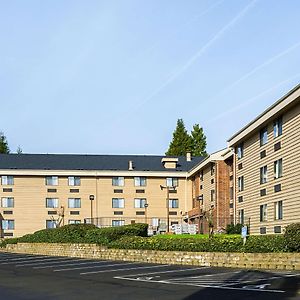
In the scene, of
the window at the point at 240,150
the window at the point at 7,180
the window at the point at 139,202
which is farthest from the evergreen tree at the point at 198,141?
the window at the point at 240,150

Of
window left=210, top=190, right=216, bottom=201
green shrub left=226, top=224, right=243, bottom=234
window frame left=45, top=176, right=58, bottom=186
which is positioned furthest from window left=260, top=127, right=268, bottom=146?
window frame left=45, top=176, right=58, bottom=186

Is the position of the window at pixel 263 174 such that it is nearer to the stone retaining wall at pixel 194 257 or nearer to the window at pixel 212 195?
the stone retaining wall at pixel 194 257

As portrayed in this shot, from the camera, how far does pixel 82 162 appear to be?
61750 millimetres

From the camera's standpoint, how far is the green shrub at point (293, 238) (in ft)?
68.3

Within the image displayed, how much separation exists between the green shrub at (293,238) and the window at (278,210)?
990 centimetres

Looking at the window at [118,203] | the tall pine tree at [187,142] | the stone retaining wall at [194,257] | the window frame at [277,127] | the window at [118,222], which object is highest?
the tall pine tree at [187,142]

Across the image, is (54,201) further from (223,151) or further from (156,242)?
(156,242)

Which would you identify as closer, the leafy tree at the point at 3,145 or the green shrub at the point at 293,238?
the green shrub at the point at 293,238

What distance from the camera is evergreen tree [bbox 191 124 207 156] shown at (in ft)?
292

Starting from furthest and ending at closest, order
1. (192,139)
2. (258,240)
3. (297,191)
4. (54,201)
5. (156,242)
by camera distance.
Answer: (192,139) → (54,201) → (297,191) → (156,242) → (258,240)

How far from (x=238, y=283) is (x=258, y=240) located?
686 cm

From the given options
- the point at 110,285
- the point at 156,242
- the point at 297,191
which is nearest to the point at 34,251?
the point at 156,242

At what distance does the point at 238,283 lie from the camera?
16.4 m

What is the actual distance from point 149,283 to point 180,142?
73.3 m
